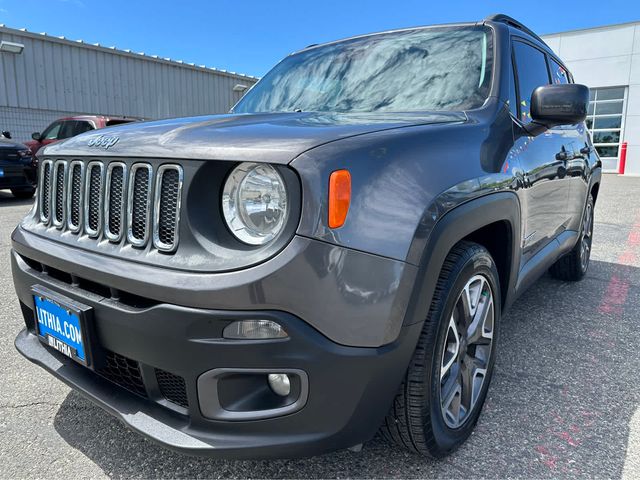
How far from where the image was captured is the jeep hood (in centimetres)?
140

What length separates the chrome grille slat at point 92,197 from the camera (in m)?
1.73

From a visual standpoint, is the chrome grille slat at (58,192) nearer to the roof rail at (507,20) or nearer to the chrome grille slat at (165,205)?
the chrome grille slat at (165,205)

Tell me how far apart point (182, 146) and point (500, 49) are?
5.52ft

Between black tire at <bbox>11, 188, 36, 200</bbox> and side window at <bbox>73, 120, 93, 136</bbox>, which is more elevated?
side window at <bbox>73, 120, 93, 136</bbox>

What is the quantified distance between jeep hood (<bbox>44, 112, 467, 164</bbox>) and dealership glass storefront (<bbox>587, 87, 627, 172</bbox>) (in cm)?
1967

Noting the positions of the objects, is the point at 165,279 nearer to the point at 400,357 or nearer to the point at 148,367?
the point at 148,367

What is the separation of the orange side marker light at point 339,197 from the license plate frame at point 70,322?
0.83 metres

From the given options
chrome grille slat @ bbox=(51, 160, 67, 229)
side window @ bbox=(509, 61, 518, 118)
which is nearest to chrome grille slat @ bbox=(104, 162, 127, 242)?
chrome grille slat @ bbox=(51, 160, 67, 229)

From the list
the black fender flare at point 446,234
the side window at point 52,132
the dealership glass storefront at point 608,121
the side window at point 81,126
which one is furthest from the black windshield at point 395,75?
the dealership glass storefront at point 608,121

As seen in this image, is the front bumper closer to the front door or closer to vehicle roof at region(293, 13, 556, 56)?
the front door

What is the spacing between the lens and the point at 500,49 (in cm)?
240

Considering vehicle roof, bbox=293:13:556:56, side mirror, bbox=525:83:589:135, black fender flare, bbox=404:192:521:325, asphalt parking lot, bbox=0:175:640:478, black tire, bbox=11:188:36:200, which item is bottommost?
black tire, bbox=11:188:36:200

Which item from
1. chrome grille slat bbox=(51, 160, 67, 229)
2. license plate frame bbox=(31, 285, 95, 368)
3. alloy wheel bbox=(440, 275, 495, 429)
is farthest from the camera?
chrome grille slat bbox=(51, 160, 67, 229)

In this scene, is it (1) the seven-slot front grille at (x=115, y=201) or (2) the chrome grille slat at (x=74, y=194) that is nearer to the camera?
(1) the seven-slot front grille at (x=115, y=201)
